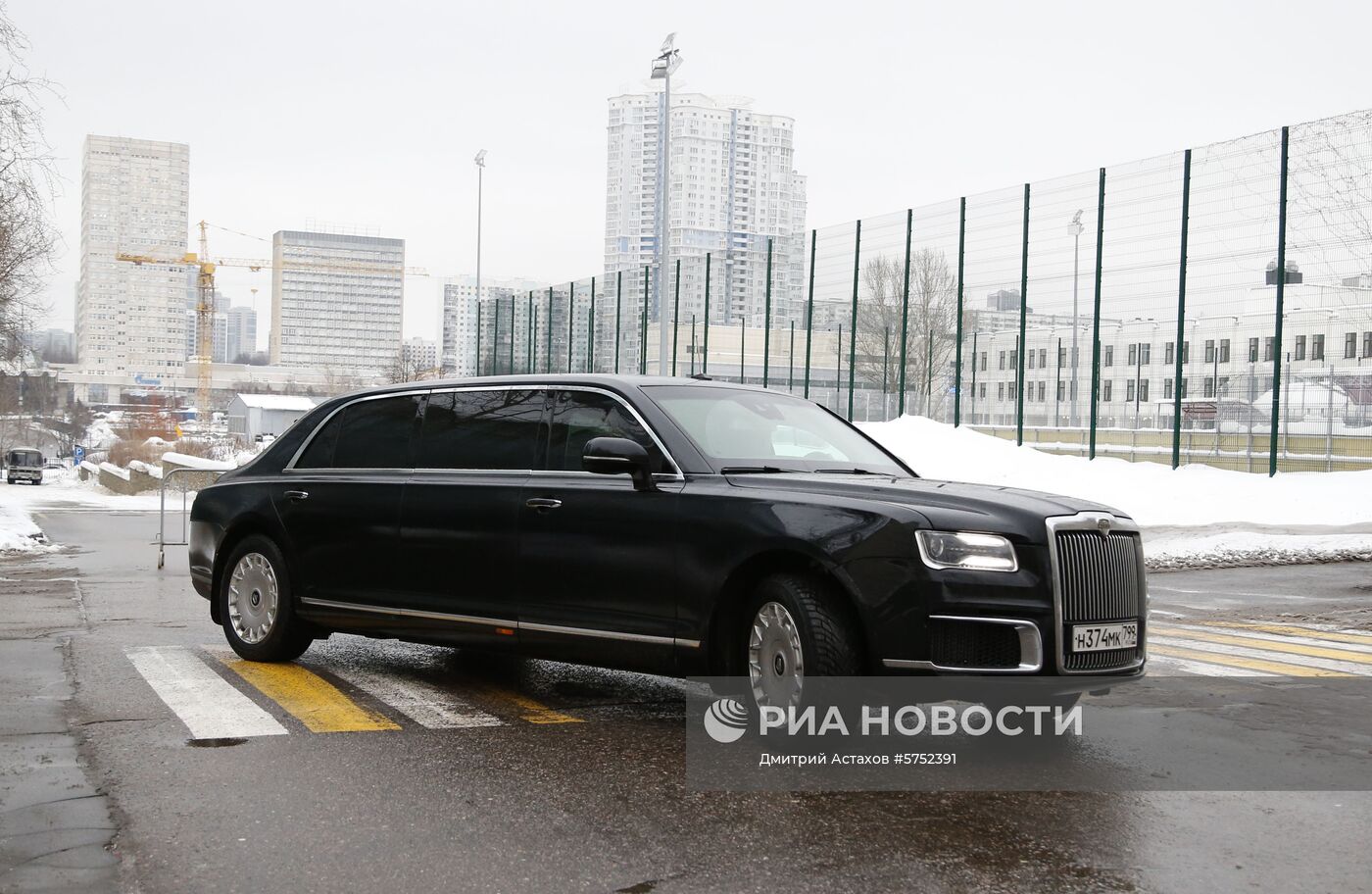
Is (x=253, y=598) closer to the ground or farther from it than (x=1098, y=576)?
closer to the ground

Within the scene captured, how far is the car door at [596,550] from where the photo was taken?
22.0 feet

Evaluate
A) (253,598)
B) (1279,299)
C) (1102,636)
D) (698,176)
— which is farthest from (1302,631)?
(698,176)

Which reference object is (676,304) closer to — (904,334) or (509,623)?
(904,334)

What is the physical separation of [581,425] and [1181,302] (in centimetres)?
1804

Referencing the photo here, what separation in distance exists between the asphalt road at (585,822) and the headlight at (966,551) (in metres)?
0.93

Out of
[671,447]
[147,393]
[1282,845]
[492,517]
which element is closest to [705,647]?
[671,447]

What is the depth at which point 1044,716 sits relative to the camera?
6.95m

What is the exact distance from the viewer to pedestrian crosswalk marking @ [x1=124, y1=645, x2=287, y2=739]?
659 cm

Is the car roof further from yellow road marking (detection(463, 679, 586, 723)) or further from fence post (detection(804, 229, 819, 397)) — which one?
fence post (detection(804, 229, 819, 397))

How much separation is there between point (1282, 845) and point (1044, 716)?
2.15 meters

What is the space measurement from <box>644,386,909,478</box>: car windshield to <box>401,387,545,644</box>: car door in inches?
34.9

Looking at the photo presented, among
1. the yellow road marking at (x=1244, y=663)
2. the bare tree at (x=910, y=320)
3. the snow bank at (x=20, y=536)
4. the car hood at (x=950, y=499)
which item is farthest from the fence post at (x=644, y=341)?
the car hood at (x=950, y=499)

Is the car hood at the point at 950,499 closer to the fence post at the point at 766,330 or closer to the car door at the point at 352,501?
the car door at the point at 352,501

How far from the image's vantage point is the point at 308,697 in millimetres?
7500
